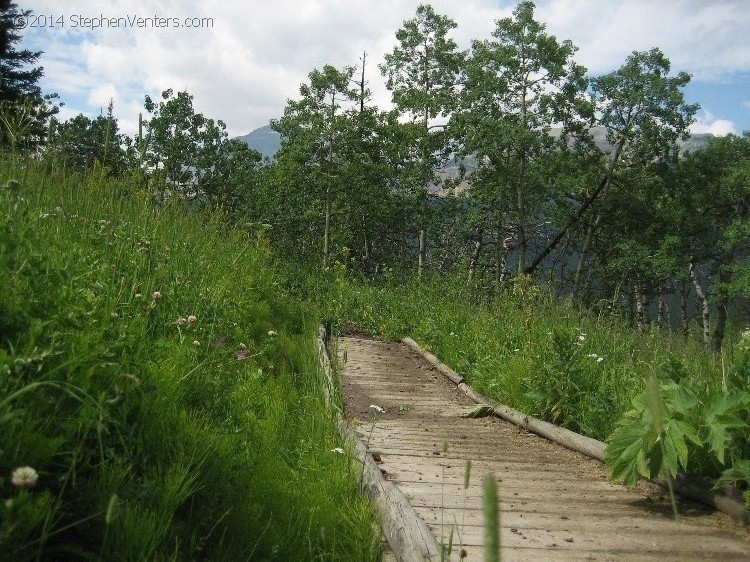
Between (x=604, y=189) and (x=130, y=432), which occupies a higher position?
(x=604, y=189)

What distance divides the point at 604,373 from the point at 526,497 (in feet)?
7.62

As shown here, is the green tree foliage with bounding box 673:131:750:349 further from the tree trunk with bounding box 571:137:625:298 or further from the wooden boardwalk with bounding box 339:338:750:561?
the wooden boardwalk with bounding box 339:338:750:561

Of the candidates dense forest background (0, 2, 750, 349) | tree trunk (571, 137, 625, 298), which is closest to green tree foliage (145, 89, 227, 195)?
dense forest background (0, 2, 750, 349)

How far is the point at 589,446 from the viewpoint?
5.19m

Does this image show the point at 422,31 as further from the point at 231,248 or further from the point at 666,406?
the point at 666,406

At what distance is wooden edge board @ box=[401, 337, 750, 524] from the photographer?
371cm

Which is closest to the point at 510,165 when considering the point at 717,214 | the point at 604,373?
the point at 717,214

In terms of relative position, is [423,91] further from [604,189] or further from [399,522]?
[399,522]

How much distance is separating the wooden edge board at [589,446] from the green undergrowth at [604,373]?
12cm

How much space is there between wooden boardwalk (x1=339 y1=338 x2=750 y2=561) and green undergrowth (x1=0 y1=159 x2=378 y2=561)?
0.57m

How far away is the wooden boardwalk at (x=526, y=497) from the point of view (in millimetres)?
3277

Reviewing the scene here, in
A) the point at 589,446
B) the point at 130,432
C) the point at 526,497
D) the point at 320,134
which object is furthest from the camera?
the point at 320,134

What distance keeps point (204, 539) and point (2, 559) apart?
1.07m

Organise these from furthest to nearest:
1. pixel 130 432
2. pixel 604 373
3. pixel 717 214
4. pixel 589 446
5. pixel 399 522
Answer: pixel 717 214, pixel 604 373, pixel 589 446, pixel 399 522, pixel 130 432
